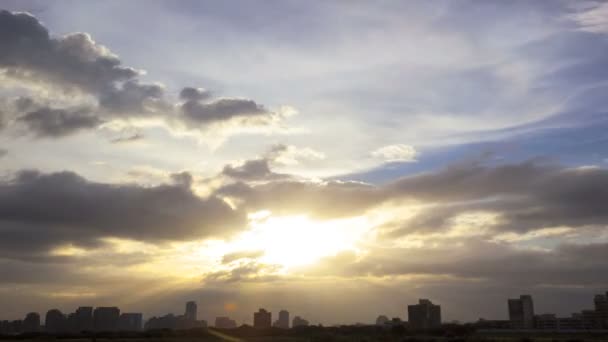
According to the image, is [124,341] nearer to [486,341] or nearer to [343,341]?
[343,341]

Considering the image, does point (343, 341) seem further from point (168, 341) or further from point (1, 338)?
point (1, 338)

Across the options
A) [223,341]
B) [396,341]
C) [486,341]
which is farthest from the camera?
[223,341]

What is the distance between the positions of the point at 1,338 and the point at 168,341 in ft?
219

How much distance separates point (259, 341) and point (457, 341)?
6938cm

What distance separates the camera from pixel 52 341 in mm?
178875

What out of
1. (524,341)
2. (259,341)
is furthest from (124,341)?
(524,341)

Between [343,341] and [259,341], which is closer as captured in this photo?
[343,341]

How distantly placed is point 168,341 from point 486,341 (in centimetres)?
10454

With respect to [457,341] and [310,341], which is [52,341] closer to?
[310,341]

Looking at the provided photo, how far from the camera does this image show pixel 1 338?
199000 mm

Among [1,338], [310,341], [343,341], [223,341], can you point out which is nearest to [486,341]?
[343,341]

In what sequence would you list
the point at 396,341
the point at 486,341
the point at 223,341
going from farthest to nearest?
the point at 223,341 → the point at 396,341 → the point at 486,341

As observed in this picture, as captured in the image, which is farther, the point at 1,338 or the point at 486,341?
the point at 1,338

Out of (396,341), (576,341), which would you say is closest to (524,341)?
(576,341)
